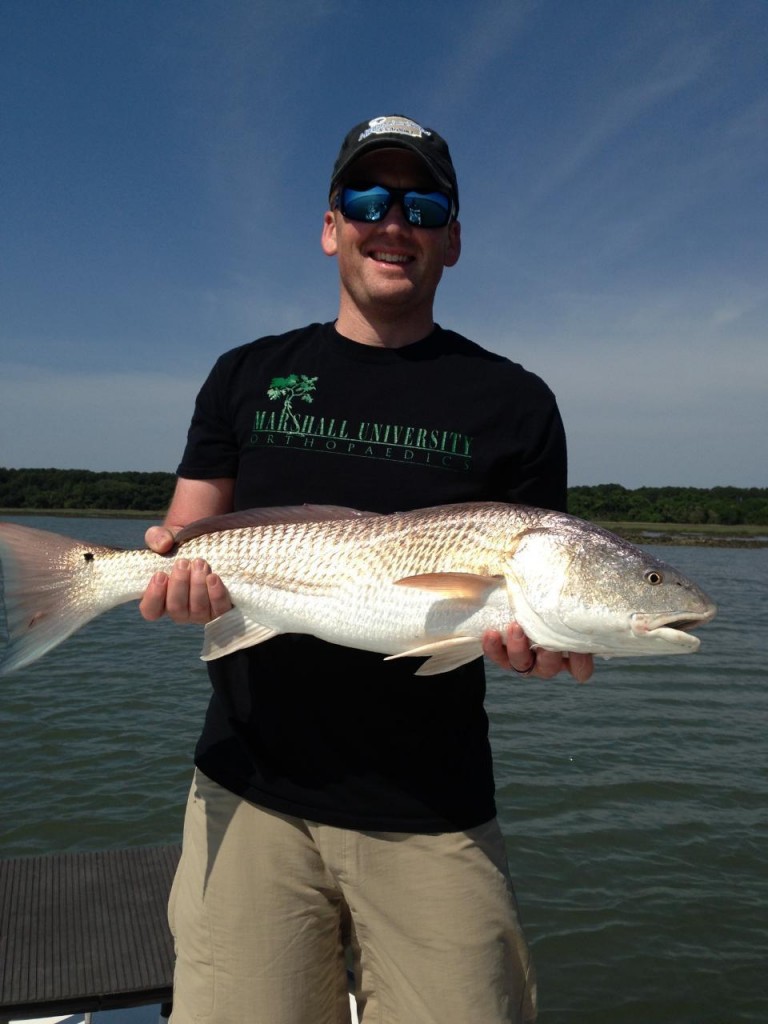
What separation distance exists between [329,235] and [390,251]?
507mm

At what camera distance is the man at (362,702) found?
2.83 metres

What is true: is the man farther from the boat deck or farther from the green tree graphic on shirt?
the boat deck

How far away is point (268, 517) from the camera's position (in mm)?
3203

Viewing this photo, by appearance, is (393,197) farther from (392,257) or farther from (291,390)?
(291,390)

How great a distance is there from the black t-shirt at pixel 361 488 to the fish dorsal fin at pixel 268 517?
141 mm

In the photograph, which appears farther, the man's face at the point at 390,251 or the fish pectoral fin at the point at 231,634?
the man's face at the point at 390,251

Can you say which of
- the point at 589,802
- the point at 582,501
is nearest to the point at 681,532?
the point at 582,501

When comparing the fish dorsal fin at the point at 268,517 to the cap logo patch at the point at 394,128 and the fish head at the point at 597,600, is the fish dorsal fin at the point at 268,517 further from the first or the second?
the cap logo patch at the point at 394,128

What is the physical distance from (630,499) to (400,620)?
308ft

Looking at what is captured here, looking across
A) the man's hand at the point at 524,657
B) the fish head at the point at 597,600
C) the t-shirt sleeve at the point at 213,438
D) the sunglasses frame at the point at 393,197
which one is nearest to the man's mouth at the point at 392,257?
the sunglasses frame at the point at 393,197

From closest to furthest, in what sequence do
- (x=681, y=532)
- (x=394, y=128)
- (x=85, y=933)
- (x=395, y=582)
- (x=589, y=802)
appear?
(x=395, y=582), (x=394, y=128), (x=85, y=933), (x=589, y=802), (x=681, y=532)

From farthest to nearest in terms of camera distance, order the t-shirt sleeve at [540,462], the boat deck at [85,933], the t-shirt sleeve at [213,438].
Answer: the boat deck at [85,933] → the t-shirt sleeve at [213,438] → the t-shirt sleeve at [540,462]

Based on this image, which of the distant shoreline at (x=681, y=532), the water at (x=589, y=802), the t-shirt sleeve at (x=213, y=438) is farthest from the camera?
the distant shoreline at (x=681, y=532)

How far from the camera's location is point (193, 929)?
3.02m
